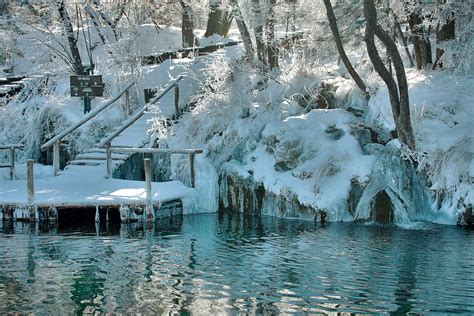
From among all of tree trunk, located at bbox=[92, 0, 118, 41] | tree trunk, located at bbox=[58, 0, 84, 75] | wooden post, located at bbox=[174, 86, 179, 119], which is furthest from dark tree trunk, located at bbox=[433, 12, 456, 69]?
tree trunk, located at bbox=[92, 0, 118, 41]


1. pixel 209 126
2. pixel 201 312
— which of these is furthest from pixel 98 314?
pixel 209 126

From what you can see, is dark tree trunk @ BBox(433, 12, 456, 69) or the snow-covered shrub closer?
the snow-covered shrub

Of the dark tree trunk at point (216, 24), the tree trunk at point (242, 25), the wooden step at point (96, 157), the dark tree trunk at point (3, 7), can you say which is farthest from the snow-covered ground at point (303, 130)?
the dark tree trunk at point (216, 24)

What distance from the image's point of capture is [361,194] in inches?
724

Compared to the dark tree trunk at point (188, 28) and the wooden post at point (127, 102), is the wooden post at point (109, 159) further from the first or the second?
the dark tree trunk at point (188, 28)

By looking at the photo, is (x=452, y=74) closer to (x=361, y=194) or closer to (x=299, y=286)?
(x=361, y=194)

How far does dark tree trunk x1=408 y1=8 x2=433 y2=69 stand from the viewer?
21.9 metres

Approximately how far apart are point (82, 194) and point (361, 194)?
684 cm

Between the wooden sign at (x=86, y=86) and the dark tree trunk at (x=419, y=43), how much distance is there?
9701mm

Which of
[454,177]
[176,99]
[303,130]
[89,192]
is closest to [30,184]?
[89,192]

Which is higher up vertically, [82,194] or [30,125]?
[30,125]

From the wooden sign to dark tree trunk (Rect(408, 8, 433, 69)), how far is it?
970 centimetres

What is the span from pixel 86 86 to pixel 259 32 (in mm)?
6015

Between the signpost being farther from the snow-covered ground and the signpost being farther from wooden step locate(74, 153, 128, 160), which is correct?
wooden step locate(74, 153, 128, 160)
